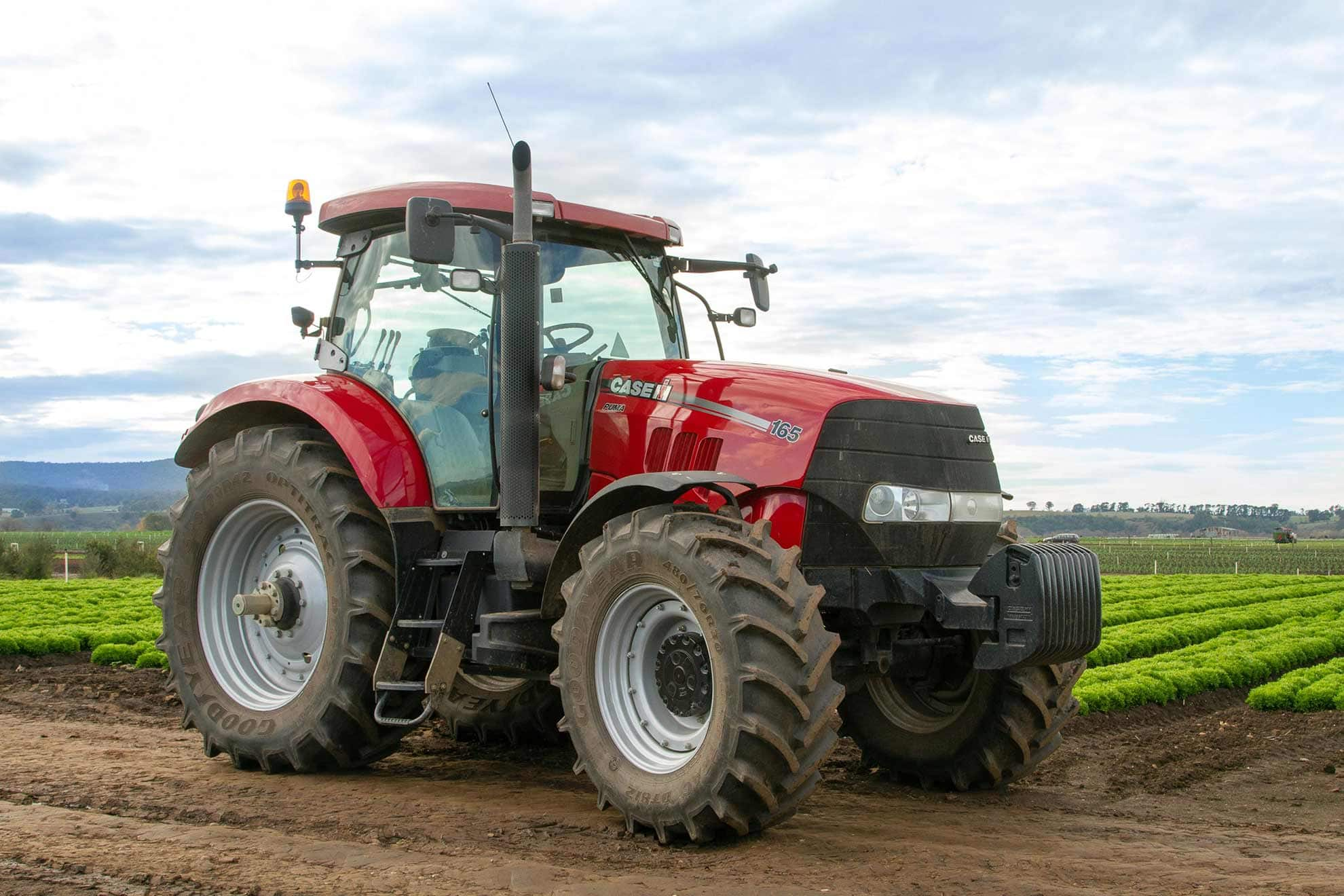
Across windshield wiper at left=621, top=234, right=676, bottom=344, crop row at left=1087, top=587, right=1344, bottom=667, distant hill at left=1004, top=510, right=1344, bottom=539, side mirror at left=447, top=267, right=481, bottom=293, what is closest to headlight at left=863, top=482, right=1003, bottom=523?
windshield wiper at left=621, top=234, right=676, bottom=344

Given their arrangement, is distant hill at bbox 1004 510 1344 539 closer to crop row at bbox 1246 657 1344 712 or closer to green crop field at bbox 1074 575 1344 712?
green crop field at bbox 1074 575 1344 712

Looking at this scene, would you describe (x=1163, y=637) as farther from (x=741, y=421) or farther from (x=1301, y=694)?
(x=741, y=421)

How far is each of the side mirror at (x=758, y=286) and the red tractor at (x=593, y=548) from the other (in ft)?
0.04

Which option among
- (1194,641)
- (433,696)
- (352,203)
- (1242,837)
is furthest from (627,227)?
(1194,641)

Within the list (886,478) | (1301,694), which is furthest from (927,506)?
(1301,694)

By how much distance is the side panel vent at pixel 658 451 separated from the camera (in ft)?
19.2

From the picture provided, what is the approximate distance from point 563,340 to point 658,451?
94 centimetres

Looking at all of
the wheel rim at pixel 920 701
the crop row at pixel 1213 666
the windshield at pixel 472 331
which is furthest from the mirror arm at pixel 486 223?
the crop row at pixel 1213 666

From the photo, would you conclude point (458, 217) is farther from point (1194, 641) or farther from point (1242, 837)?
point (1194, 641)

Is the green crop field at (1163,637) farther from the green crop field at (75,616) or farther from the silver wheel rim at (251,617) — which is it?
the silver wheel rim at (251,617)

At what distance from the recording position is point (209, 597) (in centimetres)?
725

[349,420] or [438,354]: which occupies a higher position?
[438,354]

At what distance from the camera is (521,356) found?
5961 millimetres

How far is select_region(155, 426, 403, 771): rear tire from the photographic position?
6379 millimetres
